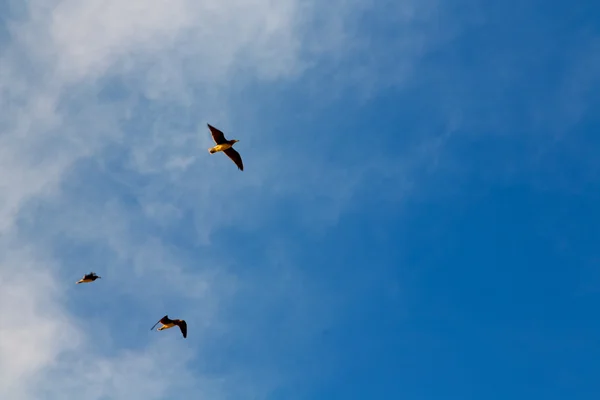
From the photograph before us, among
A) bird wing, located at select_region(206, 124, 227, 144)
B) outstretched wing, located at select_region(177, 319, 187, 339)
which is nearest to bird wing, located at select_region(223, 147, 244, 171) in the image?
bird wing, located at select_region(206, 124, 227, 144)

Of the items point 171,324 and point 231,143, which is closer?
point 171,324

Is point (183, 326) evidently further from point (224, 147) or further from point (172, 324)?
point (224, 147)

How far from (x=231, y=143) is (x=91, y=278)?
855 inches

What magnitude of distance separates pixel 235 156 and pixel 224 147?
1964mm

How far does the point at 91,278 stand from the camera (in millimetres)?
55906

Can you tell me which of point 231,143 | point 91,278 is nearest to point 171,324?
point 91,278

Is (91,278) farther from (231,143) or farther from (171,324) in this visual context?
(231,143)

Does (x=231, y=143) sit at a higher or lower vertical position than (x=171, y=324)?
higher

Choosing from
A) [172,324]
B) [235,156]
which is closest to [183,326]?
[172,324]

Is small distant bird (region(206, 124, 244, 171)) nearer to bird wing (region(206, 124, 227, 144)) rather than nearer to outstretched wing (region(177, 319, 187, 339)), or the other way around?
bird wing (region(206, 124, 227, 144))

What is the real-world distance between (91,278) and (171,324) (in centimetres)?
1058

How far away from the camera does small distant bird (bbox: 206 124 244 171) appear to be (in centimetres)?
5762

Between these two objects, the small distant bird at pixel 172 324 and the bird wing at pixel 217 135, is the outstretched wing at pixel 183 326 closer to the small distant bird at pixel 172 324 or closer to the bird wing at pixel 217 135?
the small distant bird at pixel 172 324

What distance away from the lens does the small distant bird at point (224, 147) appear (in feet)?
189
